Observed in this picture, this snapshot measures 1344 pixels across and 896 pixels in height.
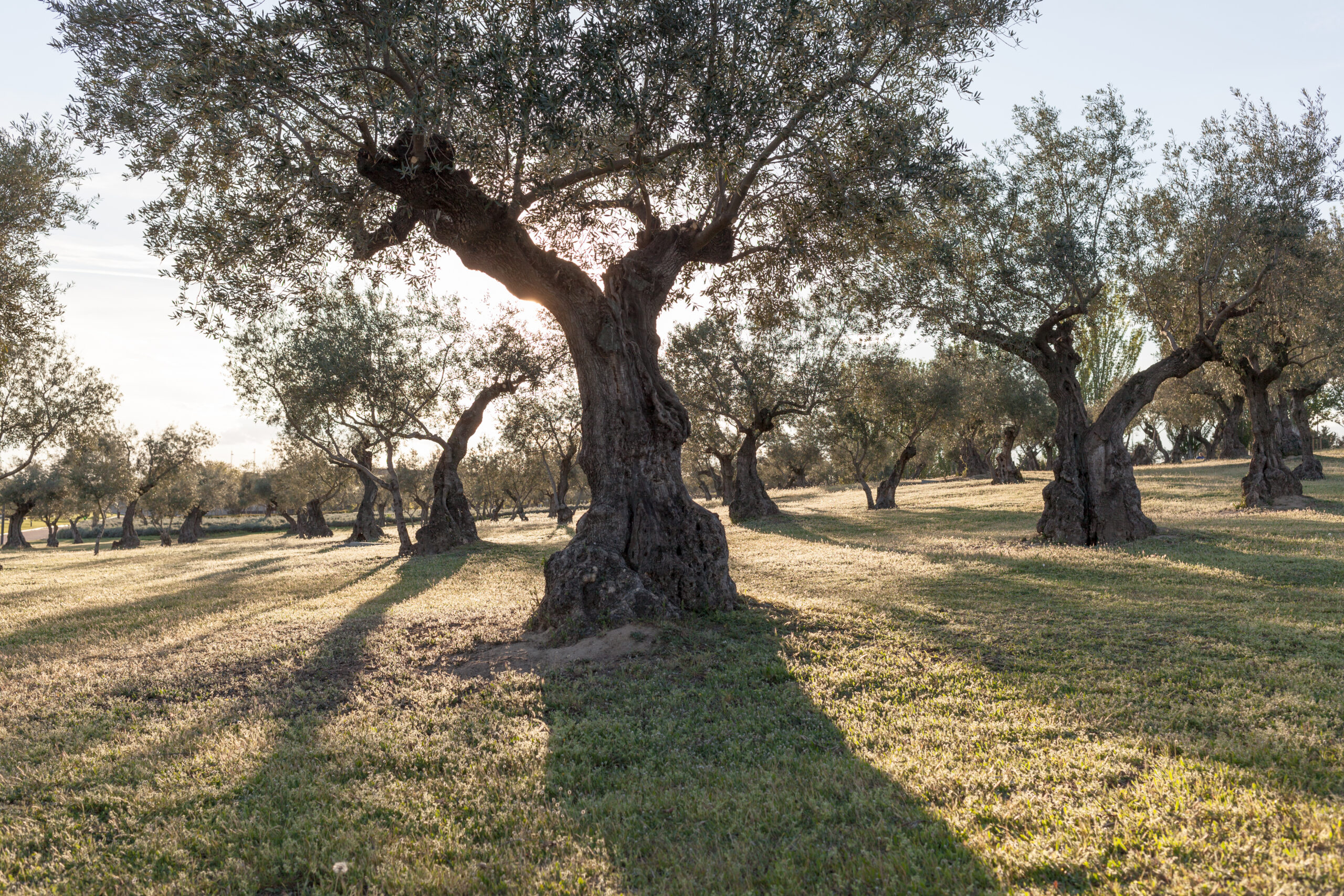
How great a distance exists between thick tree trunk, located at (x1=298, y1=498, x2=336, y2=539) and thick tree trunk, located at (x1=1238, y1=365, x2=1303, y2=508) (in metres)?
63.5

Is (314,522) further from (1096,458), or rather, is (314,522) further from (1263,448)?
(1263,448)

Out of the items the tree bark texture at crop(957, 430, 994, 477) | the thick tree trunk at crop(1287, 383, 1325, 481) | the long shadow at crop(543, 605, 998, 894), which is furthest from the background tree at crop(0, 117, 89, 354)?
the tree bark texture at crop(957, 430, 994, 477)

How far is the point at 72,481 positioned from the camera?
4881 centimetres

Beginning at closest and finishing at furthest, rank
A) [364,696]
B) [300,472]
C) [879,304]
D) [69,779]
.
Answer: [69,779], [364,696], [879,304], [300,472]

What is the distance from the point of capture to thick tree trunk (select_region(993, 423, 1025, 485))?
49.3 metres

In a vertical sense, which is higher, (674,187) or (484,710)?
(674,187)

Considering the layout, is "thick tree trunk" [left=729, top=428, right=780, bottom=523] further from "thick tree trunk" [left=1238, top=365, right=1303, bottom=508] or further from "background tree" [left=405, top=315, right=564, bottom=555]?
"thick tree trunk" [left=1238, top=365, right=1303, bottom=508]

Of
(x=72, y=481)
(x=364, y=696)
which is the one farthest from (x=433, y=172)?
(x=72, y=481)

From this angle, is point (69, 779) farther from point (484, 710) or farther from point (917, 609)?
point (917, 609)

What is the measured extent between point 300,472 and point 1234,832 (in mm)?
56824

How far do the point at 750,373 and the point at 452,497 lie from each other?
16.2m

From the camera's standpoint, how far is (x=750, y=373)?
117 feet

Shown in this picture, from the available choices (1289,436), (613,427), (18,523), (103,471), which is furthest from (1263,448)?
(18,523)

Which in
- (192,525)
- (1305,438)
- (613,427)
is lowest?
(192,525)
